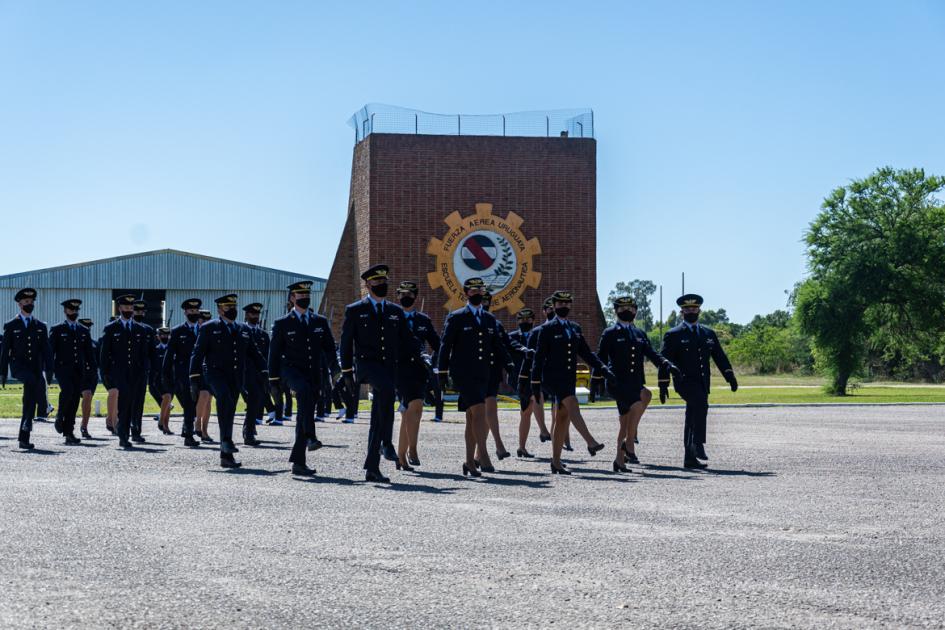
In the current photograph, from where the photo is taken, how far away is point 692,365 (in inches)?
545

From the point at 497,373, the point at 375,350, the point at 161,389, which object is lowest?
the point at 161,389

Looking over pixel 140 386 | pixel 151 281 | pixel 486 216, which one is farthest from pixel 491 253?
pixel 140 386

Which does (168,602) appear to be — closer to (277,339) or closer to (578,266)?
(277,339)

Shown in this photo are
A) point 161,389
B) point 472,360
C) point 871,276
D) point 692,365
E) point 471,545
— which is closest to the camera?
point 471,545

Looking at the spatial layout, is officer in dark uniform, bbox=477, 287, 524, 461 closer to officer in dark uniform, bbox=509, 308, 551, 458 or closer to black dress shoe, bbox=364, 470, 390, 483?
officer in dark uniform, bbox=509, 308, 551, 458

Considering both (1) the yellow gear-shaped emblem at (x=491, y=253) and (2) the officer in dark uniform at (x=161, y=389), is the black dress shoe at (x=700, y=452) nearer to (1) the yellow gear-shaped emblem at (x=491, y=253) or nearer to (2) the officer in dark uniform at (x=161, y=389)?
(2) the officer in dark uniform at (x=161, y=389)

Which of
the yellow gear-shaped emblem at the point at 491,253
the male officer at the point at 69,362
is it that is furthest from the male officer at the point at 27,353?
the yellow gear-shaped emblem at the point at 491,253

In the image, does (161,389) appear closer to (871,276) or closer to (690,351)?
(690,351)

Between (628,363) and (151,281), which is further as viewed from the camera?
(151,281)

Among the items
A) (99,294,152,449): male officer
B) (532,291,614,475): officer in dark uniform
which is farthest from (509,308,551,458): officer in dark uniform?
(99,294,152,449): male officer

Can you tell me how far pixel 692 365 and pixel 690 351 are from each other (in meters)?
0.17

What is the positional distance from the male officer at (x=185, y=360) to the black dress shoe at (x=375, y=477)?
4995mm

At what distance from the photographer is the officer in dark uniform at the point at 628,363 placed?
44.4 feet

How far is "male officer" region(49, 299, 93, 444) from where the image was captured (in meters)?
16.8
